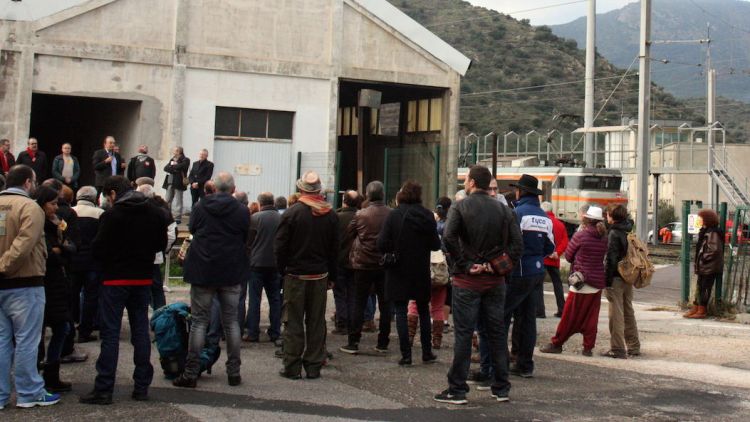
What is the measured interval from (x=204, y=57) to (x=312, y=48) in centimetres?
295

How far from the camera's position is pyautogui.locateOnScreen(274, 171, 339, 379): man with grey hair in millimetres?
9672

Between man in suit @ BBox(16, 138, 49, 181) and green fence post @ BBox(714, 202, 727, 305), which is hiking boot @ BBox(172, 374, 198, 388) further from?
man in suit @ BBox(16, 138, 49, 181)

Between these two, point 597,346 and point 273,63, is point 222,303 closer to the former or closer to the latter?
point 597,346

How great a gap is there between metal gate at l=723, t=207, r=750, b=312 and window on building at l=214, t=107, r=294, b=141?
12.6 meters

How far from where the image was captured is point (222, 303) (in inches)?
367

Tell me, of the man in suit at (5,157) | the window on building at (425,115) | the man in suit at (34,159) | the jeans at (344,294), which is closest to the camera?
the jeans at (344,294)

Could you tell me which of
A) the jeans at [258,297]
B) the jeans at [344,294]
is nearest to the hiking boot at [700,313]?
the jeans at [344,294]

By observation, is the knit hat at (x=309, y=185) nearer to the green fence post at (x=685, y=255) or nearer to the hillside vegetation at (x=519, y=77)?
the green fence post at (x=685, y=255)

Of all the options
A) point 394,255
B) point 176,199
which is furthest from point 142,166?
point 394,255

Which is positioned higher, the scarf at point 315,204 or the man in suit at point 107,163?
the man in suit at point 107,163

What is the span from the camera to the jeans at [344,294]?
1233cm

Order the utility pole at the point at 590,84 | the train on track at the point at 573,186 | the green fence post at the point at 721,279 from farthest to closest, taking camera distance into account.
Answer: the utility pole at the point at 590,84, the train on track at the point at 573,186, the green fence post at the point at 721,279

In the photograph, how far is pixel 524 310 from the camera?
33.0ft

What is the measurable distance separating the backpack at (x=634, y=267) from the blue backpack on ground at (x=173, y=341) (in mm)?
5152
